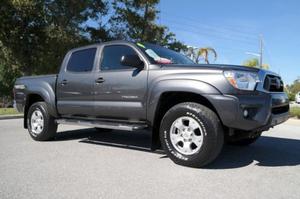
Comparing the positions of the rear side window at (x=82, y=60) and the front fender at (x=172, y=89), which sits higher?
the rear side window at (x=82, y=60)

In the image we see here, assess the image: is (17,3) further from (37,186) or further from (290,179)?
(290,179)

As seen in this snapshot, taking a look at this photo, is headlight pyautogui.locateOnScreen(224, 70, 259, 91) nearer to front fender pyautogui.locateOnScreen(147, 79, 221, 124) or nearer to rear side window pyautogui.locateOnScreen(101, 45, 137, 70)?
front fender pyautogui.locateOnScreen(147, 79, 221, 124)

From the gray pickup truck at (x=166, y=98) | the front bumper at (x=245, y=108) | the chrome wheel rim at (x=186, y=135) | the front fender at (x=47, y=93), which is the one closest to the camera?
the front bumper at (x=245, y=108)

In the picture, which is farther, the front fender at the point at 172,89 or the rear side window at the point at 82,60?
the rear side window at the point at 82,60

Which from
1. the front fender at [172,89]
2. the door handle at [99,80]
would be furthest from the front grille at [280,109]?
the door handle at [99,80]

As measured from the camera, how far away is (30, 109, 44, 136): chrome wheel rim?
25.6ft

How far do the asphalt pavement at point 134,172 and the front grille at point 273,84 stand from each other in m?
1.12

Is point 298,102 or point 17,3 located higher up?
point 17,3

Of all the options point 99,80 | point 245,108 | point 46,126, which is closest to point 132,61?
point 99,80

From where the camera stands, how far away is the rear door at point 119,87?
Answer: 5859 mm

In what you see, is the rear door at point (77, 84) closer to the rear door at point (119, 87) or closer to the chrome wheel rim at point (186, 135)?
the rear door at point (119, 87)

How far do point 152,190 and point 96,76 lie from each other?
Answer: 2977mm

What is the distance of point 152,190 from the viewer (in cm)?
420

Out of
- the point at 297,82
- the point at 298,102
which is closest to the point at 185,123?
the point at 298,102
